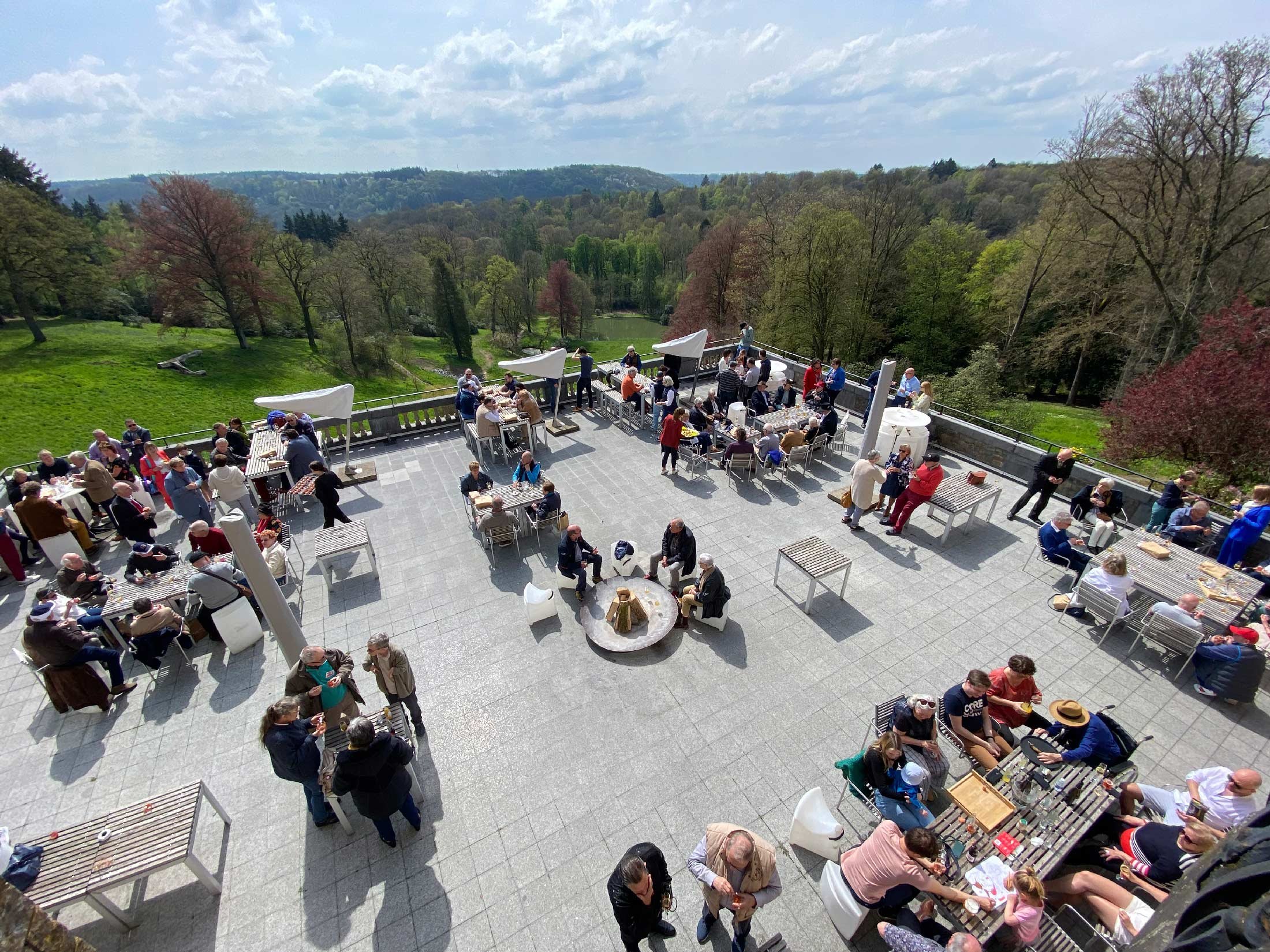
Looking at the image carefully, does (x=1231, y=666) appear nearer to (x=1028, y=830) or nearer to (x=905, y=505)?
(x=1028, y=830)

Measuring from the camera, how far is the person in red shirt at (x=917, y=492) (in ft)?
30.4

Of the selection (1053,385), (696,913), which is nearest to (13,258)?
(696,913)

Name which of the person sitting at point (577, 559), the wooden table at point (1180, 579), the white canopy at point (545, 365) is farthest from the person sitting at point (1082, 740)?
the white canopy at point (545, 365)

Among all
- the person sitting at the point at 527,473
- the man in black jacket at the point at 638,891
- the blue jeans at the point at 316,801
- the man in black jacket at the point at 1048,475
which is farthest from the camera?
the person sitting at the point at 527,473

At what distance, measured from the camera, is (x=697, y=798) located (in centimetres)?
548

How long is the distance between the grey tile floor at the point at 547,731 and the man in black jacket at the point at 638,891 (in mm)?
754

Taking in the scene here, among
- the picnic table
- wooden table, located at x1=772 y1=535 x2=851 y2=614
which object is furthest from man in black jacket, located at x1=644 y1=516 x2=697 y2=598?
the picnic table

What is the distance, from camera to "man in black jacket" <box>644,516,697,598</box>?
7836mm

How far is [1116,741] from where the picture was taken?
5.23 metres

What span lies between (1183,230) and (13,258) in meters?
51.7

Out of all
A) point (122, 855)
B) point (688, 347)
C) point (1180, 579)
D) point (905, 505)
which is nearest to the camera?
point (122, 855)

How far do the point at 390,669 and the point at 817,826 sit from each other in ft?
15.0

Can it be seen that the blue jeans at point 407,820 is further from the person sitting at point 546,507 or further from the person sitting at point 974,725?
the person sitting at point 974,725

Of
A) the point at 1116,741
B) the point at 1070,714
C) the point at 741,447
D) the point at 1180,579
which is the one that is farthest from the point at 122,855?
the point at 1180,579
